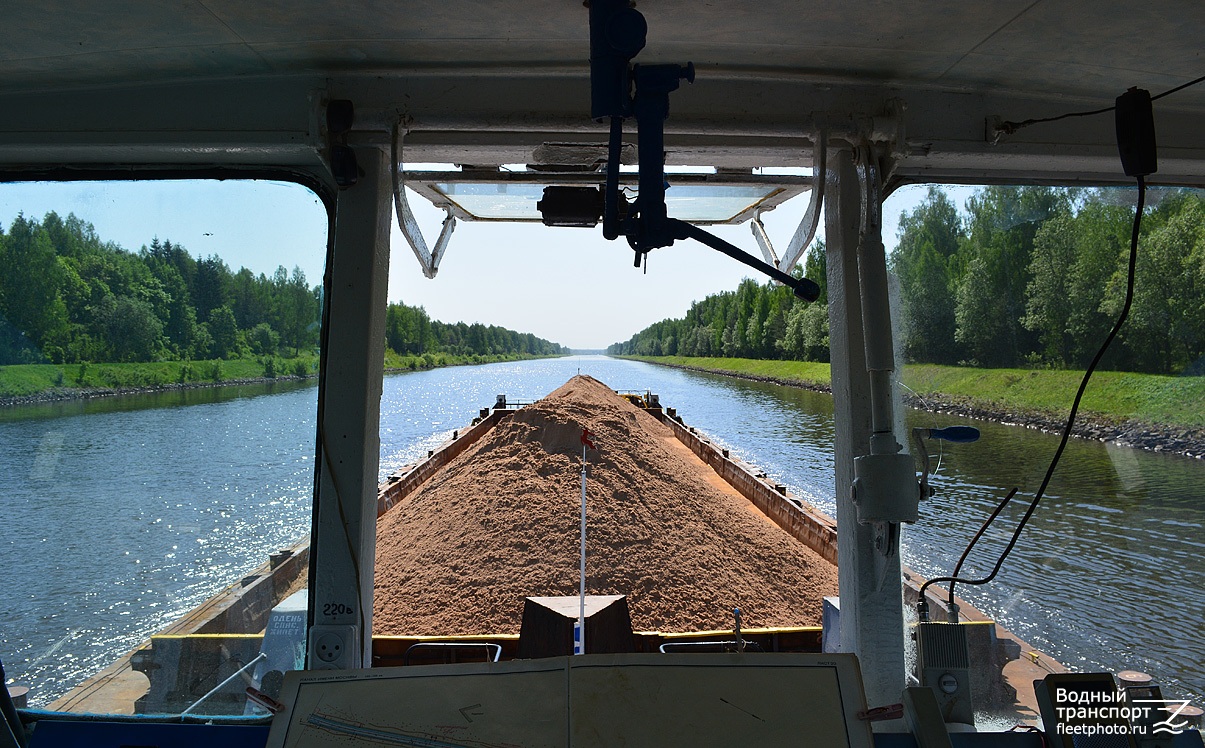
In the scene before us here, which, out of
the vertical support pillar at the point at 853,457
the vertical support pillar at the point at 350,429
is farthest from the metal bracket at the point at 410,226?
the vertical support pillar at the point at 853,457

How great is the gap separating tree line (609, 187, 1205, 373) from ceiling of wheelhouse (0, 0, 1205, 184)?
0.42 feet

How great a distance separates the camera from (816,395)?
27.3 metres

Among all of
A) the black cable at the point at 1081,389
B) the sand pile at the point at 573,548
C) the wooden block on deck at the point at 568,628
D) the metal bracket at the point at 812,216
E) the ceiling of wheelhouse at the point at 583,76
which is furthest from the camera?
the sand pile at the point at 573,548

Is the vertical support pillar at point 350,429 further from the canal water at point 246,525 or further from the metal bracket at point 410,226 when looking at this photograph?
the canal water at point 246,525

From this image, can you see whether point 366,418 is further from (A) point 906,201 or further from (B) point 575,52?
(A) point 906,201

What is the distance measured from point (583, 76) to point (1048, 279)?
164cm

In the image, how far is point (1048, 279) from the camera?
232 centimetres

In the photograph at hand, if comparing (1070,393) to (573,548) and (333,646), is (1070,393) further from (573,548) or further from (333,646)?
(573,548)

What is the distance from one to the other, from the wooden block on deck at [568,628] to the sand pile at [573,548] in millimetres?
1545

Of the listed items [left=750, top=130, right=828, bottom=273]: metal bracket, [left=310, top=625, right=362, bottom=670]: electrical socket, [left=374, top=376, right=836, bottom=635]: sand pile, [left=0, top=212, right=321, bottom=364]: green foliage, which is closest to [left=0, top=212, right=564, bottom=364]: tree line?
[left=0, top=212, right=321, bottom=364]: green foliage

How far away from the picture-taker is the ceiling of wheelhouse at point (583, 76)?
1.56 metres

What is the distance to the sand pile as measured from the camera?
4211 millimetres

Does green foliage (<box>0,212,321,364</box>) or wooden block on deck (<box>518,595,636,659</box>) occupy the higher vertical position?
green foliage (<box>0,212,321,364</box>)

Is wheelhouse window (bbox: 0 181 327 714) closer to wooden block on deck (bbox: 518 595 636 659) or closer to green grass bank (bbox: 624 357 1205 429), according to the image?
wooden block on deck (bbox: 518 595 636 659)
